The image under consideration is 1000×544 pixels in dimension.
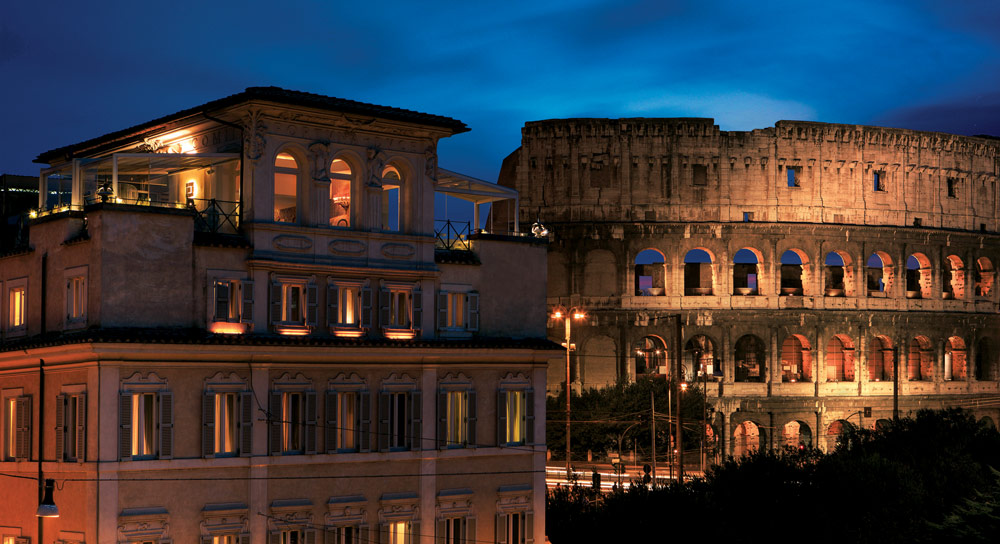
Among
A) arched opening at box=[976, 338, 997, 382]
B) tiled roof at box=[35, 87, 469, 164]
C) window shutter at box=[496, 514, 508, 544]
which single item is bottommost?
window shutter at box=[496, 514, 508, 544]

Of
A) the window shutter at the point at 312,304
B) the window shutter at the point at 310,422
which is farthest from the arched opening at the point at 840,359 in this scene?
the window shutter at the point at 310,422

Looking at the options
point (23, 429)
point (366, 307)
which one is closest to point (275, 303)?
point (366, 307)

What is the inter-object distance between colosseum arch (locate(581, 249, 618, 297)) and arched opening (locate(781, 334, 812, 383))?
11.5 metres

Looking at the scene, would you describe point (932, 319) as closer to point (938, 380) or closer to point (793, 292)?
point (938, 380)

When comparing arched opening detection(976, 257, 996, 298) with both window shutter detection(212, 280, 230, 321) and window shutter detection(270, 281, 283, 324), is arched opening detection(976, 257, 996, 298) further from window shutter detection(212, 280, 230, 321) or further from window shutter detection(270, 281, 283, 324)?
window shutter detection(212, 280, 230, 321)

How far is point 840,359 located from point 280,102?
183 ft

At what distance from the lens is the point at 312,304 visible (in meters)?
41.8

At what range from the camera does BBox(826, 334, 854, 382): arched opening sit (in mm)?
85188

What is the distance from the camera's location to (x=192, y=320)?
1551 inches

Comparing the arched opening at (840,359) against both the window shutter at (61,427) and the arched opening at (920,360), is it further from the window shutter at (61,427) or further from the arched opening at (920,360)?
the window shutter at (61,427)

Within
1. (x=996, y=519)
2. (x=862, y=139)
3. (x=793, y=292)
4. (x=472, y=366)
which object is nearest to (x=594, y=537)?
(x=472, y=366)

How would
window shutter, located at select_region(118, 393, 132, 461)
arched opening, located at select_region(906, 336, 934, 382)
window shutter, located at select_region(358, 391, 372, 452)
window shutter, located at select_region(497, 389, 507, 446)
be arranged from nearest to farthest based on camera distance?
window shutter, located at select_region(118, 393, 132, 461), window shutter, located at select_region(358, 391, 372, 452), window shutter, located at select_region(497, 389, 507, 446), arched opening, located at select_region(906, 336, 934, 382)

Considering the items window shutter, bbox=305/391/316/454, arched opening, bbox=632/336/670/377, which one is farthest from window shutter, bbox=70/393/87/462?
arched opening, bbox=632/336/670/377

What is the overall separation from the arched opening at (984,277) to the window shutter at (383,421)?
60.7 meters
